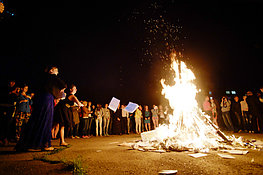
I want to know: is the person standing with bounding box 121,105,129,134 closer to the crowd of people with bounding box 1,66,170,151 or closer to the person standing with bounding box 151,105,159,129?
the crowd of people with bounding box 1,66,170,151

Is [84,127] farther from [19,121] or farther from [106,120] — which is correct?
[19,121]

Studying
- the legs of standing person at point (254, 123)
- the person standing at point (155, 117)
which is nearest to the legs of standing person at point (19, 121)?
the person standing at point (155, 117)

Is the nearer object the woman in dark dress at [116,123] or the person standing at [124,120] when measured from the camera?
the woman in dark dress at [116,123]

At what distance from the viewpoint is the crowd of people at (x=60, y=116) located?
4.10 metres

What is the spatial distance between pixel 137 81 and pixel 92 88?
6.66 metres

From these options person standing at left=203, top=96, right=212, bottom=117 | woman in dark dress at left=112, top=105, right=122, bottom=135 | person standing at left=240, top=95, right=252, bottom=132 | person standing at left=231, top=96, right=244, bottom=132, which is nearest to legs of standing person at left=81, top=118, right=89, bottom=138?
woman in dark dress at left=112, top=105, right=122, bottom=135

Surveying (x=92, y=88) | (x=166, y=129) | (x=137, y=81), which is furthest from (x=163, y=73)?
(x=166, y=129)

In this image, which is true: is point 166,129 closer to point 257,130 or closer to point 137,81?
point 257,130

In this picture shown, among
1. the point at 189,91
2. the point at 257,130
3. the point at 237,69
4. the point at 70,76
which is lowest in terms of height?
the point at 257,130

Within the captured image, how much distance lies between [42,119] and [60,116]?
1231 millimetres

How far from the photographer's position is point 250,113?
30.9ft

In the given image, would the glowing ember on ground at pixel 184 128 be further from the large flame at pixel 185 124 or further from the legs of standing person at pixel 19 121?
the legs of standing person at pixel 19 121

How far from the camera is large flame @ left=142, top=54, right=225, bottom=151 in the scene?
15.6ft

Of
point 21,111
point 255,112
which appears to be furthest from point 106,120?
point 255,112
